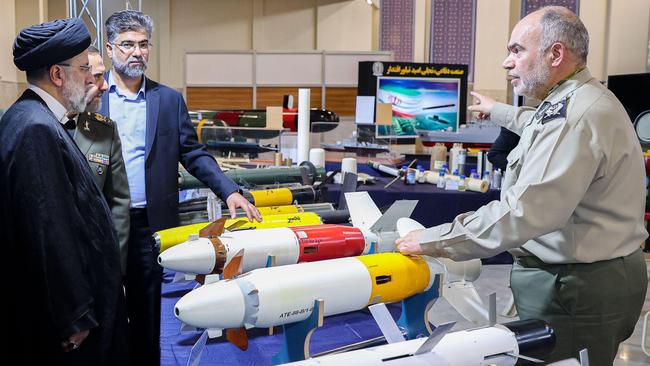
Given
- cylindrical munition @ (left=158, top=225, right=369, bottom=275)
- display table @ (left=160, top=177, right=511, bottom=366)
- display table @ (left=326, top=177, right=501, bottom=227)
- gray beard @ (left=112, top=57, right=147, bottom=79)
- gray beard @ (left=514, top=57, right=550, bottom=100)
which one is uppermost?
gray beard @ (left=112, top=57, right=147, bottom=79)

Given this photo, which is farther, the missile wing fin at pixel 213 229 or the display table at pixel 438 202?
the display table at pixel 438 202

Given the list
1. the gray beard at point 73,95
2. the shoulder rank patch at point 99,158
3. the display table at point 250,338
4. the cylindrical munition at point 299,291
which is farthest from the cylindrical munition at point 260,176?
the gray beard at point 73,95

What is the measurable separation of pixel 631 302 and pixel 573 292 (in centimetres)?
20

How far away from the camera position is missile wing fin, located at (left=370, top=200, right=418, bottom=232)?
2.65 meters

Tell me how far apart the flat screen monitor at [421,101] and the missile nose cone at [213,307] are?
7.74m

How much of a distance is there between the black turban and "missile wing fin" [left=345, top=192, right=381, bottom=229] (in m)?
1.49

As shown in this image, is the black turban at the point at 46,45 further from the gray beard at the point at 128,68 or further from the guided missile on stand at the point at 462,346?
the guided missile on stand at the point at 462,346

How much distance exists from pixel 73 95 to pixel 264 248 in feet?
3.34

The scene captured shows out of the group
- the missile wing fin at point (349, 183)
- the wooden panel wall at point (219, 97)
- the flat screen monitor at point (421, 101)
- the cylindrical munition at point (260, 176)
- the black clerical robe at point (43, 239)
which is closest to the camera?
the black clerical robe at point (43, 239)

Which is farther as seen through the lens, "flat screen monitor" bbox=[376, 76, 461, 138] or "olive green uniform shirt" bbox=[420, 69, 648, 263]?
"flat screen monitor" bbox=[376, 76, 461, 138]

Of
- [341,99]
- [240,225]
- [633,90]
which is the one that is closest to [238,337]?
[240,225]

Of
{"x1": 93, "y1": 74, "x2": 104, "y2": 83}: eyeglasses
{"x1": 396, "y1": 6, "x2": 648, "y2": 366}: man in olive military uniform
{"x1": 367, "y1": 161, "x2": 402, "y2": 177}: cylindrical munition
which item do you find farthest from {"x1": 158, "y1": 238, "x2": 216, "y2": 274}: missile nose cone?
{"x1": 367, "y1": 161, "x2": 402, "y2": 177}: cylindrical munition

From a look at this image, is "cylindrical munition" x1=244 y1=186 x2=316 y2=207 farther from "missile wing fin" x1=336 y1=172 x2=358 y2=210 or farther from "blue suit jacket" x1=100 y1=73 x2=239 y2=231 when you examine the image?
"blue suit jacket" x1=100 y1=73 x2=239 y2=231

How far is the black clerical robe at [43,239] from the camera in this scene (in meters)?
1.56
